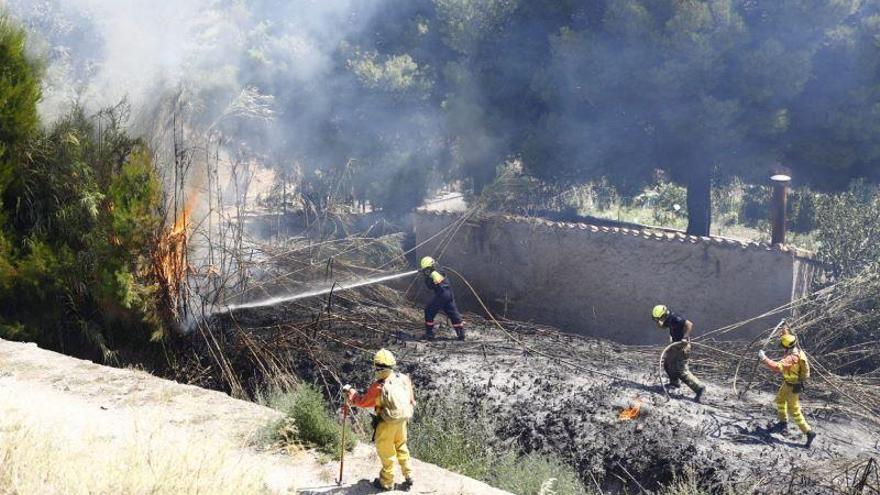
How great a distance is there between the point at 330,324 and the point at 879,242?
28.6 feet

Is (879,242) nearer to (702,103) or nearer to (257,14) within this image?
(702,103)

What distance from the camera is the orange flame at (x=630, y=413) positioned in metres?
9.56

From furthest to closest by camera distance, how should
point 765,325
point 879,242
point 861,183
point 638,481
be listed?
point 861,183
point 879,242
point 765,325
point 638,481

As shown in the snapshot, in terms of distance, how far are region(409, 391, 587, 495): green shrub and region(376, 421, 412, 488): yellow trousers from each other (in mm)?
1286

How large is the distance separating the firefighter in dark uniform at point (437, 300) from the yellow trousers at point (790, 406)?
478 centimetres

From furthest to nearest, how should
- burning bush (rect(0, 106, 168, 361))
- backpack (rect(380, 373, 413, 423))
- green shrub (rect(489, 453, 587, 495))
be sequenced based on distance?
burning bush (rect(0, 106, 168, 361)), green shrub (rect(489, 453, 587, 495)), backpack (rect(380, 373, 413, 423))

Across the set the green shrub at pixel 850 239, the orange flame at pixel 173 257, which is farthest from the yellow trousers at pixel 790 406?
the orange flame at pixel 173 257

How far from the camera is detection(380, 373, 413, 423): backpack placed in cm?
666

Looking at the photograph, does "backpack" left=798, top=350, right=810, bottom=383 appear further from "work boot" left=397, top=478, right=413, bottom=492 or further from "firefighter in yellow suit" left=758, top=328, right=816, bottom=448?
"work boot" left=397, top=478, right=413, bottom=492

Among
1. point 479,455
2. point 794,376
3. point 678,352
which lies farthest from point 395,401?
point 678,352

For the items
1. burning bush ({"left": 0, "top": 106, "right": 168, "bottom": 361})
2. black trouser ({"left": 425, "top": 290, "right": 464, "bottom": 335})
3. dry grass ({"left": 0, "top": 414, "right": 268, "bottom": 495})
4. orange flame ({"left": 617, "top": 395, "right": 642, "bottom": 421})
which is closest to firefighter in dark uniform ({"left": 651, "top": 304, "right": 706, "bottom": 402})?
orange flame ({"left": 617, "top": 395, "right": 642, "bottom": 421})

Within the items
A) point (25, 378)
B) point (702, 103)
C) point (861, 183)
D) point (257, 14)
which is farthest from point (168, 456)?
point (257, 14)

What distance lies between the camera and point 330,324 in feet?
40.4

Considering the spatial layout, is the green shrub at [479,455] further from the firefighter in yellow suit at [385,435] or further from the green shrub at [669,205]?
the green shrub at [669,205]
